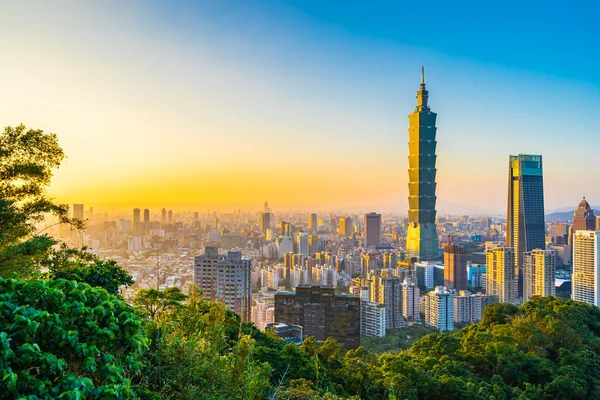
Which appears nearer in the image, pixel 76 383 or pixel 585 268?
pixel 76 383

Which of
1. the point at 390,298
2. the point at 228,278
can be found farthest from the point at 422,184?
the point at 228,278

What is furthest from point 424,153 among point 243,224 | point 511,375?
point 511,375

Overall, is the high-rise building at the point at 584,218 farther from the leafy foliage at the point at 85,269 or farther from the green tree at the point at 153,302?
the leafy foliage at the point at 85,269

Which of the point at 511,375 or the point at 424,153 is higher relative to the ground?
the point at 424,153

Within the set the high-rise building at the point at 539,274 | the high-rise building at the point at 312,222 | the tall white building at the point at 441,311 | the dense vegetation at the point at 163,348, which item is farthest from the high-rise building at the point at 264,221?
the dense vegetation at the point at 163,348

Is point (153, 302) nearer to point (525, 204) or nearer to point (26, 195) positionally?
point (26, 195)

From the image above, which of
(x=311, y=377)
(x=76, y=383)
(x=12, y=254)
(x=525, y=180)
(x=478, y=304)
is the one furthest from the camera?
(x=525, y=180)

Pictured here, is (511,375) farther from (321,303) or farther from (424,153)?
(424,153)
